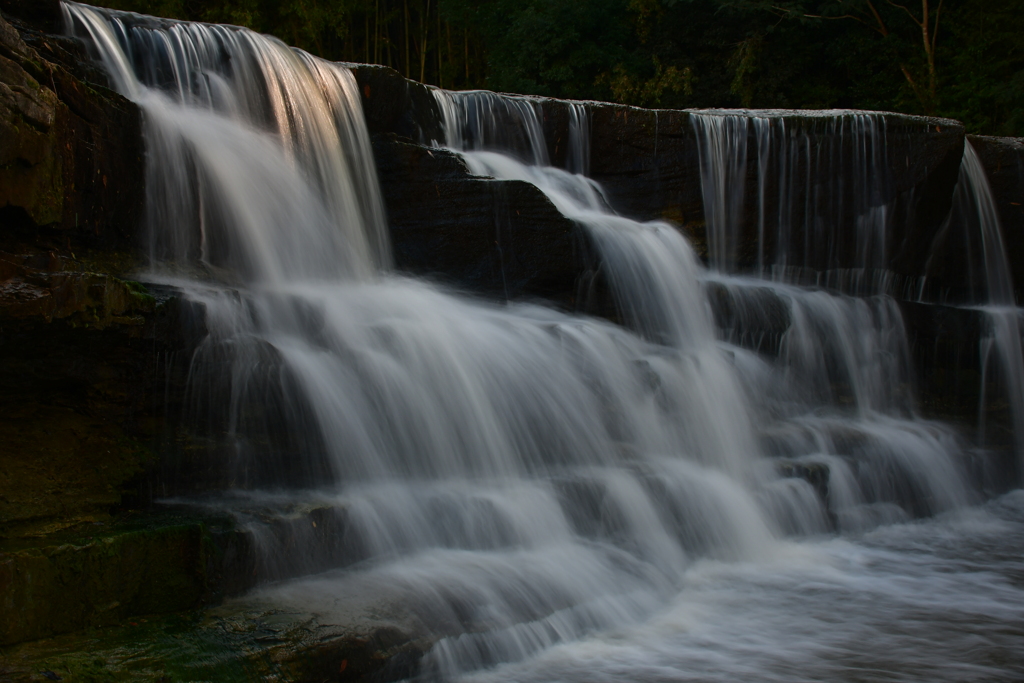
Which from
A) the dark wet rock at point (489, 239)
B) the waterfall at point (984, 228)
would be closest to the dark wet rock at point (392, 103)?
the dark wet rock at point (489, 239)

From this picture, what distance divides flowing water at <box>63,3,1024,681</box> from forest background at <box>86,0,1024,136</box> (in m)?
13.5

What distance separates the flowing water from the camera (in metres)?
4.46

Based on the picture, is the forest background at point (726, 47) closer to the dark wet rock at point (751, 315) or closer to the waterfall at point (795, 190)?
the waterfall at point (795, 190)

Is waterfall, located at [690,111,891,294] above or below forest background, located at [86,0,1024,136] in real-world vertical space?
below

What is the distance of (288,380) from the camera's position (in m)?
4.96

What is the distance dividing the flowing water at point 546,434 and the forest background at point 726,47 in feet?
44.2

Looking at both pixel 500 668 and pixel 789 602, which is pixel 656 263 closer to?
pixel 789 602

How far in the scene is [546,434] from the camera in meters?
6.03

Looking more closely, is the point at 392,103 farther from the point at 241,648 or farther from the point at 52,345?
the point at 241,648

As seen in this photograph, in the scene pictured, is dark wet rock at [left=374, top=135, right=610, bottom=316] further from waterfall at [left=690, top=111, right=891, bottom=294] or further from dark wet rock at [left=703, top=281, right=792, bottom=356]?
waterfall at [left=690, top=111, right=891, bottom=294]

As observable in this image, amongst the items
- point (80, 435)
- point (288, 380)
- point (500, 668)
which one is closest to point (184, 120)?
point (288, 380)

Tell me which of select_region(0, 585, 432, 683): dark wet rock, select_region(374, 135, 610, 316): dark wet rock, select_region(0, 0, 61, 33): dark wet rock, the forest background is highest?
the forest background

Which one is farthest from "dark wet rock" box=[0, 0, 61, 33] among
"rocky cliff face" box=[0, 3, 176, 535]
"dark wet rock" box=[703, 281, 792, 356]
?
"dark wet rock" box=[703, 281, 792, 356]

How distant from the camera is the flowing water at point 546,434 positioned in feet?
14.6
